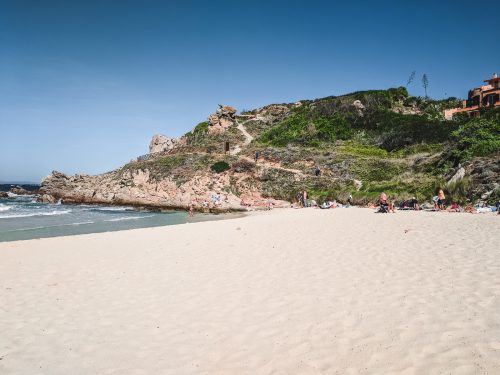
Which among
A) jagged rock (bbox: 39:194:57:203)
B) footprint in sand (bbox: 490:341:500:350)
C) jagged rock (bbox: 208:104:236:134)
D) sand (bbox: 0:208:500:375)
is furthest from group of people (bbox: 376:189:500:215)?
jagged rock (bbox: 208:104:236:134)

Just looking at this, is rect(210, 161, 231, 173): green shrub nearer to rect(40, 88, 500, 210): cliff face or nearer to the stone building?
rect(40, 88, 500, 210): cliff face

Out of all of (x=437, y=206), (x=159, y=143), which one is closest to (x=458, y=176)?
(x=437, y=206)

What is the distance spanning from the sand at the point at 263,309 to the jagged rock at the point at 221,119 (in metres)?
51.9

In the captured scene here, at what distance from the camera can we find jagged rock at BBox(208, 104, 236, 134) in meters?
61.4

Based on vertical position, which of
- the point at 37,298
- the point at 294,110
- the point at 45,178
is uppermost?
the point at 294,110

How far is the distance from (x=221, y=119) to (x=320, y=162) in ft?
93.5

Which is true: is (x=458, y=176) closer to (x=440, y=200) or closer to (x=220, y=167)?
(x=440, y=200)

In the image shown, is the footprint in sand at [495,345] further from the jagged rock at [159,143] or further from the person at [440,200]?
the jagged rock at [159,143]

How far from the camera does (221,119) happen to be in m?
62.8

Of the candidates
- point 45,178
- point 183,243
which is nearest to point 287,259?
point 183,243

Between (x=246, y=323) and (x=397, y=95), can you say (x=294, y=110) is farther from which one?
(x=246, y=323)

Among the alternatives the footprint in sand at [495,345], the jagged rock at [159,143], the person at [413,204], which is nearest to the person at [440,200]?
the person at [413,204]

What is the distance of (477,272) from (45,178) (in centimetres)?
5469

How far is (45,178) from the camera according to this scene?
48812mm
